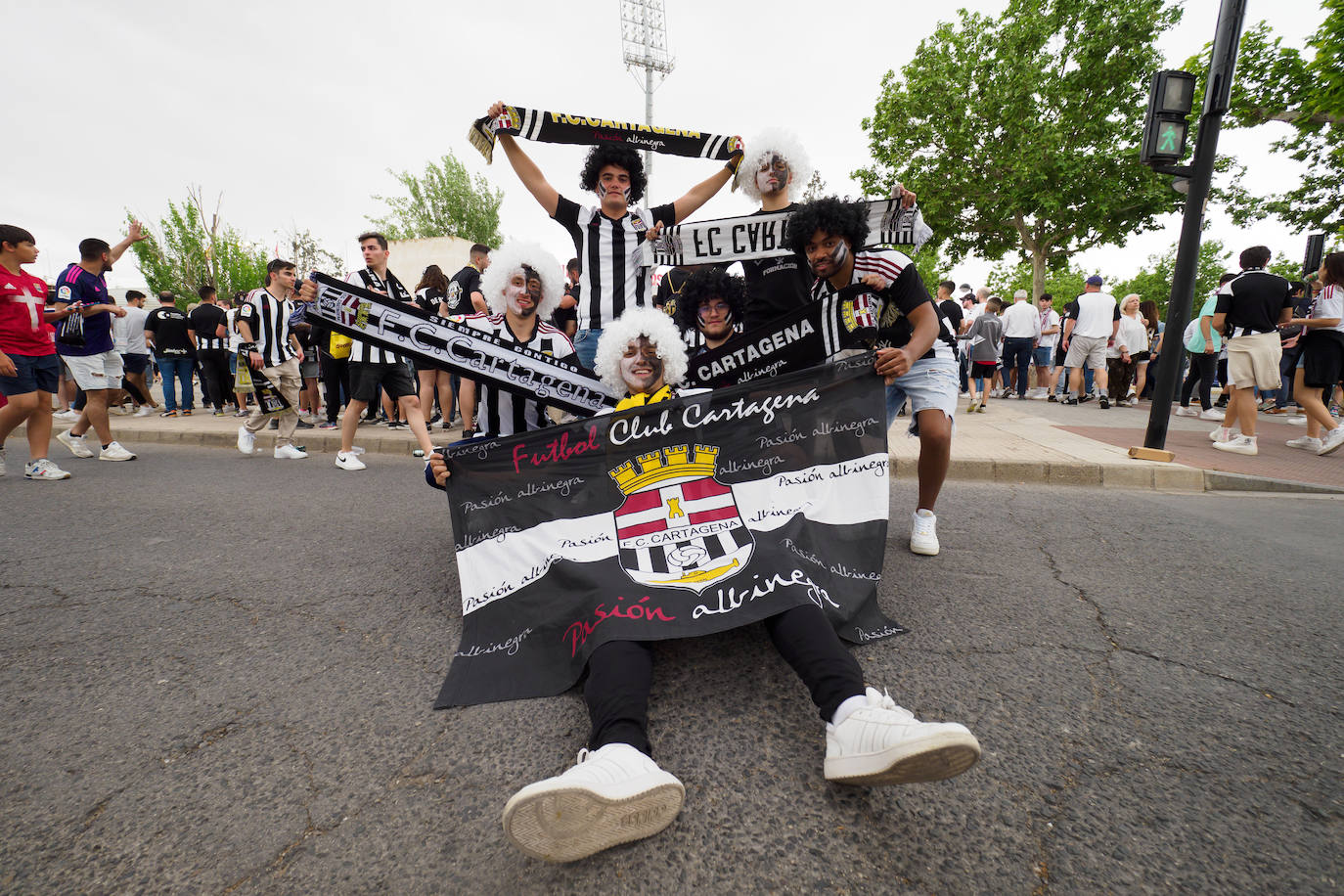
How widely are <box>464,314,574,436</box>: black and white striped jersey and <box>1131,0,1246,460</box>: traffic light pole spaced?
5.61 metres

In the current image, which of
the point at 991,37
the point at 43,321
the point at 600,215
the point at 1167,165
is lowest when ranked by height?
the point at 43,321

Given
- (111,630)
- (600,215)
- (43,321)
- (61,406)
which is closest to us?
(111,630)

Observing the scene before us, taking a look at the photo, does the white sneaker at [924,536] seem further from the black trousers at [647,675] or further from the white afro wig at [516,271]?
the white afro wig at [516,271]

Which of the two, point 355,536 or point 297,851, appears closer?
point 297,851

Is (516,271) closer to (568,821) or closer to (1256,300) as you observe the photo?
(568,821)

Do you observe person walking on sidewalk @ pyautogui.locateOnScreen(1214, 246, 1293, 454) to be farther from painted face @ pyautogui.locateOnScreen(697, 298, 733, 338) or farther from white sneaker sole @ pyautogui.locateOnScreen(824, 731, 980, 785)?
white sneaker sole @ pyautogui.locateOnScreen(824, 731, 980, 785)

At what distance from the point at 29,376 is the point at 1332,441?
12957mm

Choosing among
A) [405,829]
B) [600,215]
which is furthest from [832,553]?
[600,215]

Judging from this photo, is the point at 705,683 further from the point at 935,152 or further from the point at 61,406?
the point at 935,152

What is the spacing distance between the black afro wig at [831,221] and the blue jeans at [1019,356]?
34.1 ft

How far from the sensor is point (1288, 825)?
1.32m

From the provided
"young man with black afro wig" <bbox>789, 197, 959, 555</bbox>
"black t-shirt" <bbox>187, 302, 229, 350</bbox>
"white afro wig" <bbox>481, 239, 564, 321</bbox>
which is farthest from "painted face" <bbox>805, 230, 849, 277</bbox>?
"black t-shirt" <bbox>187, 302, 229, 350</bbox>

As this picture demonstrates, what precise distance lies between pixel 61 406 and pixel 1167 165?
16108 millimetres

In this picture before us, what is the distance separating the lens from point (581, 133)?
381cm
